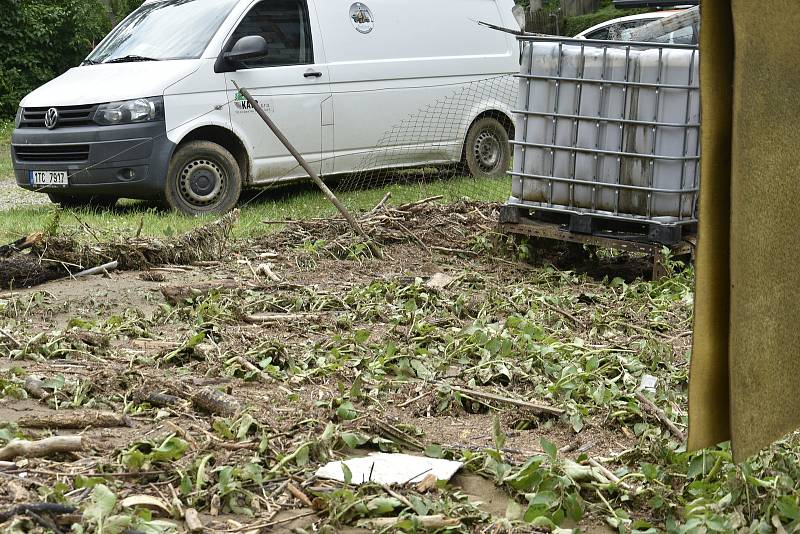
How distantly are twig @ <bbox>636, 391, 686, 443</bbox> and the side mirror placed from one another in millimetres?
6299

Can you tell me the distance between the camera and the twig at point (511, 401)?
4.17m

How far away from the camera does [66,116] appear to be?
9.84 meters

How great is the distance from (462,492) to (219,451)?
2.60 ft

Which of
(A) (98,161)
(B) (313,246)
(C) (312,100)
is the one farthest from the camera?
(C) (312,100)

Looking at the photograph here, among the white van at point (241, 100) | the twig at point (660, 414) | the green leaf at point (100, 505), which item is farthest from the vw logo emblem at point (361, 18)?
the green leaf at point (100, 505)

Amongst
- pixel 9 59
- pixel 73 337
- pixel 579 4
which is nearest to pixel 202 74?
pixel 73 337

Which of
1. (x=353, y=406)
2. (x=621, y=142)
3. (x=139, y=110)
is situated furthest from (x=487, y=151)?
(x=353, y=406)

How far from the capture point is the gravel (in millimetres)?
11519

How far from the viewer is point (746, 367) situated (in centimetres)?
230

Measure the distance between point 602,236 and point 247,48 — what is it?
13.7ft

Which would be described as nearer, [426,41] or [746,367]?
[746,367]

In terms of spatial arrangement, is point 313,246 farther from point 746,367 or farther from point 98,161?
point 746,367

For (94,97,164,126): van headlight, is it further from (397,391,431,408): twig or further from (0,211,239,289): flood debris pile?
(397,391,431,408): twig

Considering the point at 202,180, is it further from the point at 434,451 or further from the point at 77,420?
the point at 434,451
